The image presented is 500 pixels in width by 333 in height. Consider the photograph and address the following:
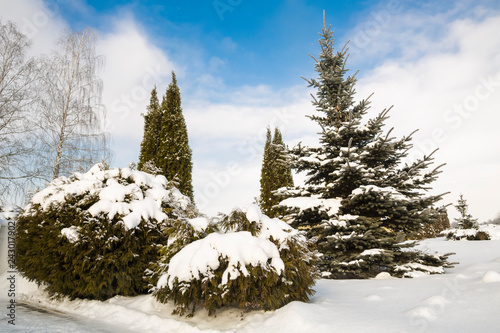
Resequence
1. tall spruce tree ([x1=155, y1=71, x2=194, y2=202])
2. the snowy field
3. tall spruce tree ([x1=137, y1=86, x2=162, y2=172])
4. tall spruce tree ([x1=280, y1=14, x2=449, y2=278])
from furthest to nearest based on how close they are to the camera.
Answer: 1. tall spruce tree ([x1=137, y1=86, x2=162, y2=172])
2. tall spruce tree ([x1=155, y1=71, x2=194, y2=202])
3. tall spruce tree ([x1=280, y1=14, x2=449, y2=278])
4. the snowy field

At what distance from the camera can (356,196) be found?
5.88m

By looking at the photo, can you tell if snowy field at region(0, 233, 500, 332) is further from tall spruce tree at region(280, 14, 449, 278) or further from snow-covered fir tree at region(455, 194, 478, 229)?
snow-covered fir tree at region(455, 194, 478, 229)

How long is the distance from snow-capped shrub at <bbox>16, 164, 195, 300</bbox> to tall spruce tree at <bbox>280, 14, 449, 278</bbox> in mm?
2942

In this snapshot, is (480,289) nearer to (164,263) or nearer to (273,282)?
(273,282)

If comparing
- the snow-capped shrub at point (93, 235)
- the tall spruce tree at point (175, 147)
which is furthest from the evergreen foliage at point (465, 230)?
the snow-capped shrub at point (93, 235)

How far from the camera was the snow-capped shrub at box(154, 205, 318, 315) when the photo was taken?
3.21 m

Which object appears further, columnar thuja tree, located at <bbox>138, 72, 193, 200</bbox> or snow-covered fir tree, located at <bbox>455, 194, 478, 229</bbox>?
snow-covered fir tree, located at <bbox>455, 194, 478, 229</bbox>

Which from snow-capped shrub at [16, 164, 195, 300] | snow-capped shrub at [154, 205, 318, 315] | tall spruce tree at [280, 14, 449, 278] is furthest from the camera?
tall spruce tree at [280, 14, 449, 278]

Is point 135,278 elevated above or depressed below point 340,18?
below

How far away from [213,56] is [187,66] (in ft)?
2.92

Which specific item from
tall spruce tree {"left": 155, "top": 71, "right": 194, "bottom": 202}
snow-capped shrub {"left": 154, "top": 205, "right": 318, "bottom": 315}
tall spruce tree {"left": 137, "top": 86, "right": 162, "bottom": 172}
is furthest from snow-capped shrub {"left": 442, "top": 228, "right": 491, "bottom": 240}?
tall spruce tree {"left": 137, "top": 86, "right": 162, "bottom": 172}

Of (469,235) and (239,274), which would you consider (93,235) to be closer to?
(239,274)

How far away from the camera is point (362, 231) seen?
19.3 ft

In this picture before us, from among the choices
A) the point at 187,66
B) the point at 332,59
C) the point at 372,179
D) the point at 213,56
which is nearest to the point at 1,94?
the point at 187,66
